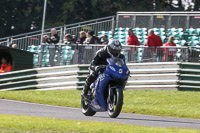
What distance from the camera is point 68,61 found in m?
21.9

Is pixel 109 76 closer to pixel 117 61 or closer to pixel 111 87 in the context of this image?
pixel 111 87

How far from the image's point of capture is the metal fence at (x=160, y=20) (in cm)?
2570

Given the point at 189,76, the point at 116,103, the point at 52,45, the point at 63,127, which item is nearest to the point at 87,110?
the point at 116,103

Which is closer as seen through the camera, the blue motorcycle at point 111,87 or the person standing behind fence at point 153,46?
the blue motorcycle at point 111,87

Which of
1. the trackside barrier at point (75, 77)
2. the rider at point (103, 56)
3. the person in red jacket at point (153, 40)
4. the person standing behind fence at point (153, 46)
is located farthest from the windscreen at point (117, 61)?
the person in red jacket at point (153, 40)

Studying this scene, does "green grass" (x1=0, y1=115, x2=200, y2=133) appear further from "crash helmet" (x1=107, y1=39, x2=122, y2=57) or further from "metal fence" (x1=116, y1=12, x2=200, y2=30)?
"metal fence" (x1=116, y1=12, x2=200, y2=30)

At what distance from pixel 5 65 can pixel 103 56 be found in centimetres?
1201

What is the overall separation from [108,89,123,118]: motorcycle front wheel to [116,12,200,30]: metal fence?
13803 millimetres

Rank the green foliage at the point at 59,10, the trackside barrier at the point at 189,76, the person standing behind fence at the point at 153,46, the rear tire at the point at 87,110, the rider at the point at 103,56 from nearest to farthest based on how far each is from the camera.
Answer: the rider at the point at 103,56 < the rear tire at the point at 87,110 < the trackside barrier at the point at 189,76 < the person standing behind fence at the point at 153,46 < the green foliage at the point at 59,10

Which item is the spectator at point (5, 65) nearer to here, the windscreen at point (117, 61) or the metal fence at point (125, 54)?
the metal fence at point (125, 54)

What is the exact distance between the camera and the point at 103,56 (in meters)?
12.7

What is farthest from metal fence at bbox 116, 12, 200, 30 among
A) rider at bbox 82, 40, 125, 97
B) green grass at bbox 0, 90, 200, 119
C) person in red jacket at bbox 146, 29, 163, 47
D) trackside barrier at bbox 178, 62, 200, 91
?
rider at bbox 82, 40, 125, 97

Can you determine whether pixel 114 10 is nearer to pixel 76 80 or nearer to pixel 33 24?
pixel 33 24

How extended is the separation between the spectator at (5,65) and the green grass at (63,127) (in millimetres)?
12864
